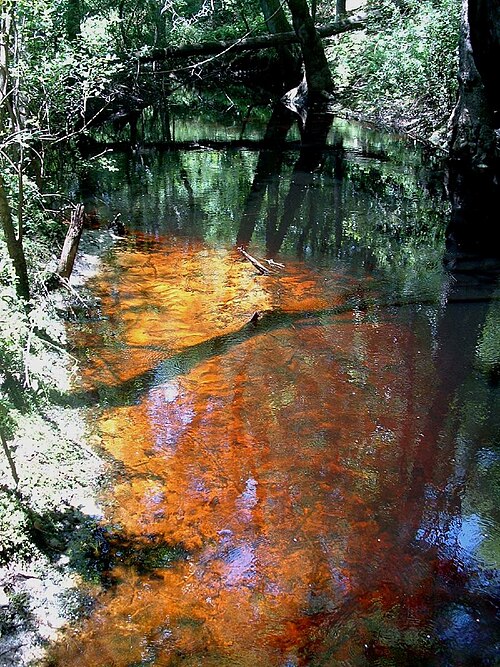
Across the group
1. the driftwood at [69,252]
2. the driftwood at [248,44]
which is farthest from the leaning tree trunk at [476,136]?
the driftwood at [248,44]

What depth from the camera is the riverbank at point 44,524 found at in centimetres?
350

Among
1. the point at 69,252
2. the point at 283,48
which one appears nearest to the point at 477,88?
the point at 69,252

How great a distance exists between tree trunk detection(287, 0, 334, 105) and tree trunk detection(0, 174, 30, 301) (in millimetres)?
16859

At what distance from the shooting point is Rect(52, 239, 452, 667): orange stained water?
3.58 meters

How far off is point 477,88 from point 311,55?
33.9 ft

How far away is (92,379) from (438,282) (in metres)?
4.89

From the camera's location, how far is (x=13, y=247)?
5.17 metres

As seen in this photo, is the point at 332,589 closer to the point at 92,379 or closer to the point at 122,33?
the point at 92,379

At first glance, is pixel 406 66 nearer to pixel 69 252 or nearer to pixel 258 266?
pixel 258 266

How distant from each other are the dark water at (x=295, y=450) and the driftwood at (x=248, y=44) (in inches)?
488

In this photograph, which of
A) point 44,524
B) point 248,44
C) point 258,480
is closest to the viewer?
point 44,524

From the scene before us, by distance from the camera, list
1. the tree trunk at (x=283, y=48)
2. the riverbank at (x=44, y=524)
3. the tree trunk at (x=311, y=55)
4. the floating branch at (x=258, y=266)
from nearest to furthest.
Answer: the riverbank at (x=44, y=524), the floating branch at (x=258, y=266), the tree trunk at (x=311, y=55), the tree trunk at (x=283, y=48)

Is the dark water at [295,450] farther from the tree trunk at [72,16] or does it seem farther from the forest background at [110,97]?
the tree trunk at [72,16]

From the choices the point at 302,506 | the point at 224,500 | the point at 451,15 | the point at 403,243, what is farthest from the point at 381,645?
the point at 451,15
